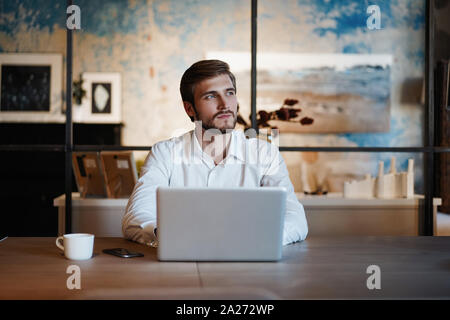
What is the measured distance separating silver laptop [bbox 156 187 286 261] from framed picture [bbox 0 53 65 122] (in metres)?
2.07

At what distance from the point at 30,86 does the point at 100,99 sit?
17.7 inches

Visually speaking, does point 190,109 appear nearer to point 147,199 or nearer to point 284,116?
point 147,199

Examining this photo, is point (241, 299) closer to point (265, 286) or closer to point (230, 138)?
point (265, 286)

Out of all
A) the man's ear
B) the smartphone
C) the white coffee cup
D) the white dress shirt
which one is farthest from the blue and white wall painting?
the white coffee cup

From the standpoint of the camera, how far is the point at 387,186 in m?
3.46

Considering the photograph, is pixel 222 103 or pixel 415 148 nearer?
pixel 222 103

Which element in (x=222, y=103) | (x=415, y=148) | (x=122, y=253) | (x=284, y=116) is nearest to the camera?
(x=122, y=253)

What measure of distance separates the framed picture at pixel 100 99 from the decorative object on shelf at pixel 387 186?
1690 millimetres

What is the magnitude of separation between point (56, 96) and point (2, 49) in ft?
1.44

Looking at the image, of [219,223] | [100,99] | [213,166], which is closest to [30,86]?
[100,99]

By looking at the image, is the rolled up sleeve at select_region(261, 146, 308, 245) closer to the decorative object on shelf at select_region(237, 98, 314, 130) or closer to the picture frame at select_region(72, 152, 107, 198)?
the decorative object on shelf at select_region(237, 98, 314, 130)

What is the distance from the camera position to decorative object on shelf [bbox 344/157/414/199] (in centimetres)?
343

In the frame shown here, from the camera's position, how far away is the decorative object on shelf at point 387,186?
3.43 metres

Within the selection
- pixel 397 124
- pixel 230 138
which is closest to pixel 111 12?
pixel 230 138
